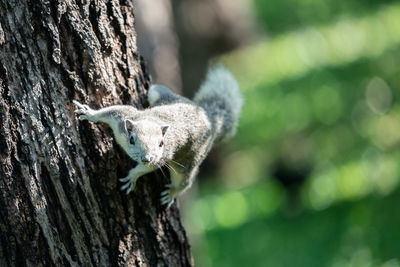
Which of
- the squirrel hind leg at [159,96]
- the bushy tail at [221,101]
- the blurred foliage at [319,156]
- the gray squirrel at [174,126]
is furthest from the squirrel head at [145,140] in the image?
the blurred foliage at [319,156]

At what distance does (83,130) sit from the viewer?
2.96 metres

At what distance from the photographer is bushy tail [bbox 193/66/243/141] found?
3.98 meters

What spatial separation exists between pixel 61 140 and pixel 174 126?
83cm

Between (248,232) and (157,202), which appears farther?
(248,232)

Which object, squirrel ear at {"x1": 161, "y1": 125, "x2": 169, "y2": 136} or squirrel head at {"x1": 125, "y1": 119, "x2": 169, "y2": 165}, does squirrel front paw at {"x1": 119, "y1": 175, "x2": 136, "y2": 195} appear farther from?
squirrel ear at {"x1": 161, "y1": 125, "x2": 169, "y2": 136}

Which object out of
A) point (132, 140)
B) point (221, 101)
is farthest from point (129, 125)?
point (221, 101)

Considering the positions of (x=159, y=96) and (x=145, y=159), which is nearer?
(x=145, y=159)

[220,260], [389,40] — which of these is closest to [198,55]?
[389,40]

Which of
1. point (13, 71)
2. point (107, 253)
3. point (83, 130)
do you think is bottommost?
point (107, 253)

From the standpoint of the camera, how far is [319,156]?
362 inches

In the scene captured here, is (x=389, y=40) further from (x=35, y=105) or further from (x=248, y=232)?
(x=35, y=105)

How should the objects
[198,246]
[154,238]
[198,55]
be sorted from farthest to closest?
1. [198,55]
2. [198,246]
3. [154,238]

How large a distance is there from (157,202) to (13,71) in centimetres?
96

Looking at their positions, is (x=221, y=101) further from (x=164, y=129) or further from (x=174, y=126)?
(x=164, y=129)
